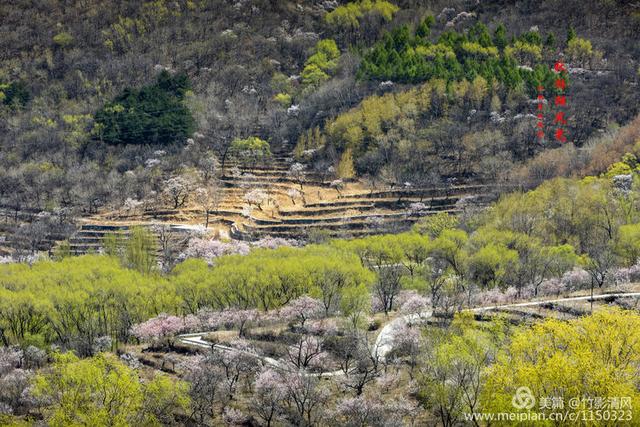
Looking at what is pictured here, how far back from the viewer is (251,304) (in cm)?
7731

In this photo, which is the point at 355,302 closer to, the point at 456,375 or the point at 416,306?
→ the point at 416,306

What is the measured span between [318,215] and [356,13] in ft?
286

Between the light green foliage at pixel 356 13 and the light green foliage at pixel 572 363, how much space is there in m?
148

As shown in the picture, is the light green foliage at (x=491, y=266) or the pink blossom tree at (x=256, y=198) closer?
the light green foliage at (x=491, y=266)

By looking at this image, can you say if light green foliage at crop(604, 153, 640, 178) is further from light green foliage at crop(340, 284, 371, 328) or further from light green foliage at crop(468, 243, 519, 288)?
light green foliage at crop(340, 284, 371, 328)

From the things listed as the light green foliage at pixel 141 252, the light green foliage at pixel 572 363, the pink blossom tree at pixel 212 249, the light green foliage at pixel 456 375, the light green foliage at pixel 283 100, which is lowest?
the pink blossom tree at pixel 212 249

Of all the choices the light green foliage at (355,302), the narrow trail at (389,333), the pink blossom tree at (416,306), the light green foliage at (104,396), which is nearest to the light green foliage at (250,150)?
the light green foliage at (355,302)

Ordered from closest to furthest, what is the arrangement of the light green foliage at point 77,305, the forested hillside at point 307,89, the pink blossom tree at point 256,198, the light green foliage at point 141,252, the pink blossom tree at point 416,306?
the pink blossom tree at point 416,306 → the light green foliage at point 77,305 → the light green foliage at point 141,252 → the pink blossom tree at point 256,198 → the forested hillside at point 307,89

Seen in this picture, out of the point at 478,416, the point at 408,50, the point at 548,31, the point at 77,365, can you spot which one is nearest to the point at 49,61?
the point at 408,50

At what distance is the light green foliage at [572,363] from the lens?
40406 millimetres

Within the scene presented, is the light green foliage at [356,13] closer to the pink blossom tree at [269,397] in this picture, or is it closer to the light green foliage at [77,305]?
the light green foliage at [77,305]

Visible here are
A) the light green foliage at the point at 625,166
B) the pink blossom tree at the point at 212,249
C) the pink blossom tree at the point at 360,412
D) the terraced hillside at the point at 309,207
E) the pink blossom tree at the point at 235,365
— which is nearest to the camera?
the pink blossom tree at the point at 360,412

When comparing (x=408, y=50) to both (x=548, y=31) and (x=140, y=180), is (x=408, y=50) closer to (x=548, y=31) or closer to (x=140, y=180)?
(x=548, y=31)

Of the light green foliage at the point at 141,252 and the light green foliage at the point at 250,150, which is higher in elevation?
the light green foliage at the point at 250,150
